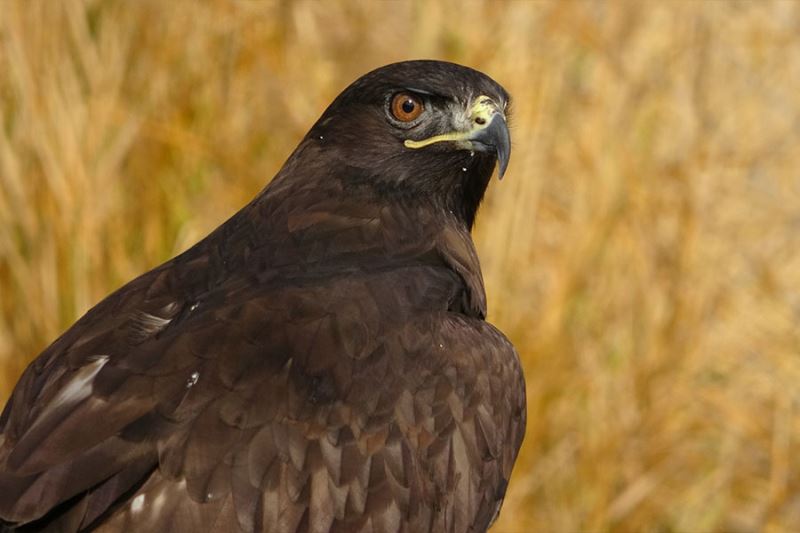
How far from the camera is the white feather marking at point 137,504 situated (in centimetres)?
349

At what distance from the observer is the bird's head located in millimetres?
4352

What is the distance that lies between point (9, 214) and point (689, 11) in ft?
9.41

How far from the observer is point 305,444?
12.1 feet

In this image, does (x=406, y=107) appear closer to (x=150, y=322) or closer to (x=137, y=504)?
(x=150, y=322)

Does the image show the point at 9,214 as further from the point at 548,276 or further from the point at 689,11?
the point at 689,11

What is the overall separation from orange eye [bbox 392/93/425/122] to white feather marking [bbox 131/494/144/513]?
4.50 feet

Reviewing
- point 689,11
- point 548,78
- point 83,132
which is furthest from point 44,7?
point 689,11

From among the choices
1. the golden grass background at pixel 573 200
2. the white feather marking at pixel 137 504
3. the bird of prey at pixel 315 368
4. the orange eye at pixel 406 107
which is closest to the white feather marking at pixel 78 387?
the bird of prey at pixel 315 368

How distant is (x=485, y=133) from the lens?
171 inches

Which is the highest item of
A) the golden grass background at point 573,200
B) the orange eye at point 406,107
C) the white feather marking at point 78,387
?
the orange eye at point 406,107

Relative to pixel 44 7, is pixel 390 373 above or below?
below

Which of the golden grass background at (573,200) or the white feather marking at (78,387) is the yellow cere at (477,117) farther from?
the golden grass background at (573,200)

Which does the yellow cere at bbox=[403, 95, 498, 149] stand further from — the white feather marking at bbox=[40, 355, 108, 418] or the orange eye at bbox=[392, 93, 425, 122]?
the white feather marking at bbox=[40, 355, 108, 418]

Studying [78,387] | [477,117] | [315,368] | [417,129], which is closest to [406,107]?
[417,129]
